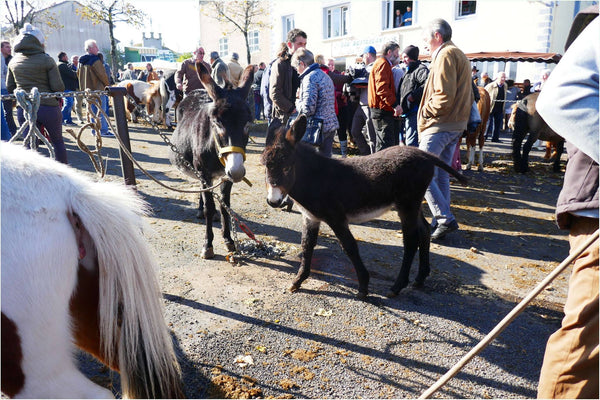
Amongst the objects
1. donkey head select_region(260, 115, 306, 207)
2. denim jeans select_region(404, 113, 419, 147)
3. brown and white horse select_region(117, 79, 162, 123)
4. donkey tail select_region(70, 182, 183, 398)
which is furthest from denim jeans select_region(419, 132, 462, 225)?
brown and white horse select_region(117, 79, 162, 123)

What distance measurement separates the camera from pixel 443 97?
437cm

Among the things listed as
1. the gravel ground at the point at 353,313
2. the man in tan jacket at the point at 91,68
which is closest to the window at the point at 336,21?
the man in tan jacket at the point at 91,68

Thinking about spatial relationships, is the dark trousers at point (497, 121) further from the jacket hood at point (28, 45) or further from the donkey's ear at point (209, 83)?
the jacket hood at point (28, 45)

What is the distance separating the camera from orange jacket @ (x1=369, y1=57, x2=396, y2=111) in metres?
6.11

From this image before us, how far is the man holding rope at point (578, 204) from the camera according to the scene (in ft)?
4.82

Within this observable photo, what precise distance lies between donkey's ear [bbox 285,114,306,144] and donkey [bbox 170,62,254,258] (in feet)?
2.03

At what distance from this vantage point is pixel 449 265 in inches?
172

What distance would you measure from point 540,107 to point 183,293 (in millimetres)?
3200

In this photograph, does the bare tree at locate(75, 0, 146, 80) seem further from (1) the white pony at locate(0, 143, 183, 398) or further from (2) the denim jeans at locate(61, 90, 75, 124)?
(1) the white pony at locate(0, 143, 183, 398)

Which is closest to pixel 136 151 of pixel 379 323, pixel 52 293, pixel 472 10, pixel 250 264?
pixel 250 264

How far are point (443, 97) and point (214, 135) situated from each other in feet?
8.31

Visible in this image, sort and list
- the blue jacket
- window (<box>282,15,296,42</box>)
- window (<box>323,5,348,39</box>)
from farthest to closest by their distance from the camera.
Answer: window (<box>282,15,296,42</box>)
window (<box>323,5,348,39</box>)
the blue jacket

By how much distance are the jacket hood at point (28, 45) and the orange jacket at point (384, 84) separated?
5.11 metres

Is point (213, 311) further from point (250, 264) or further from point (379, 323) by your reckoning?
point (379, 323)
